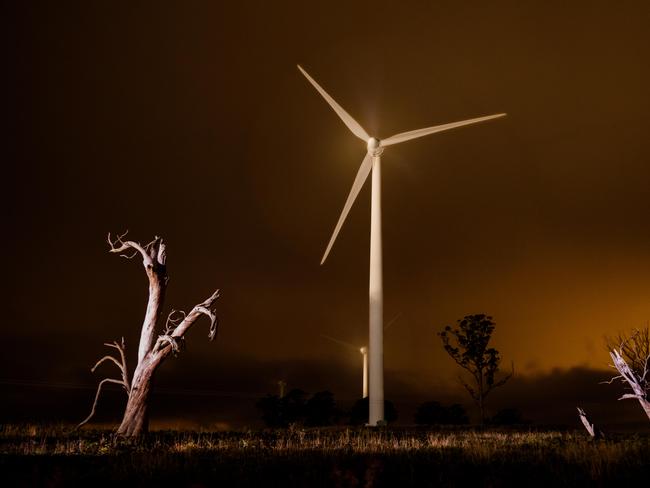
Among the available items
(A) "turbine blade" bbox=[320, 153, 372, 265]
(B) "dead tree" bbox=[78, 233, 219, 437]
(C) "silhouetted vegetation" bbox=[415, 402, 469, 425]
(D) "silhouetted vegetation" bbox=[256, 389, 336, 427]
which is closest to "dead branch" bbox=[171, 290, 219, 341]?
(B) "dead tree" bbox=[78, 233, 219, 437]

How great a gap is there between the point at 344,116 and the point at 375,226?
49.7ft

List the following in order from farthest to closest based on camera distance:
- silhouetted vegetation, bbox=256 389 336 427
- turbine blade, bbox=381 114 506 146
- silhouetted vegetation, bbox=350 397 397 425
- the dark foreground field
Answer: silhouetted vegetation, bbox=256 389 336 427 → silhouetted vegetation, bbox=350 397 397 425 → turbine blade, bbox=381 114 506 146 → the dark foreground field

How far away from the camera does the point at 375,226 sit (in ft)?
176

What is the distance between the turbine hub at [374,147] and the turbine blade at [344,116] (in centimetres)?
139

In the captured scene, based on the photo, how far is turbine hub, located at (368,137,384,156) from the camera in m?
62.7

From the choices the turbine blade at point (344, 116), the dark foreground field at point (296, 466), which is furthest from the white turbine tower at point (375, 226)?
the dark foreground field at point (296, 466)

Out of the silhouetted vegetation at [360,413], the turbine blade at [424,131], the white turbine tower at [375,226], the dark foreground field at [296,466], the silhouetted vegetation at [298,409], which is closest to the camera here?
the dark foreground field at [296,466]

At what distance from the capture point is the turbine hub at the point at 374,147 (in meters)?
62.7

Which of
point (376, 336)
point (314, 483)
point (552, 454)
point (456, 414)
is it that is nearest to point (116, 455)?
point (314, 483)

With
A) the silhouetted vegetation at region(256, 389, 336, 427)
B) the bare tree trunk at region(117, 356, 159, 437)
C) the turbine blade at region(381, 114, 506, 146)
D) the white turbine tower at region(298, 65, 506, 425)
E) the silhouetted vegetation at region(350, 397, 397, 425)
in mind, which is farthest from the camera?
the silhouetted vegetation at region(256, 389, 336, 427)

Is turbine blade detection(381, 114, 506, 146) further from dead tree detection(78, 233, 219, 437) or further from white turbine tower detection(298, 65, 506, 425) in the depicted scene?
dead tree detection(78, 233, 219, 437)

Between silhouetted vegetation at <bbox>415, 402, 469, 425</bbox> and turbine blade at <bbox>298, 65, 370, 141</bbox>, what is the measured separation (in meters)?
50.0

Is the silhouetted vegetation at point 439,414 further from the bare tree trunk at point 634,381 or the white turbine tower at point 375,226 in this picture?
the bare tree trunk at point 634,381

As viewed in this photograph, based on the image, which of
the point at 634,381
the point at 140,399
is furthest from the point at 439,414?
the point at 140,399
